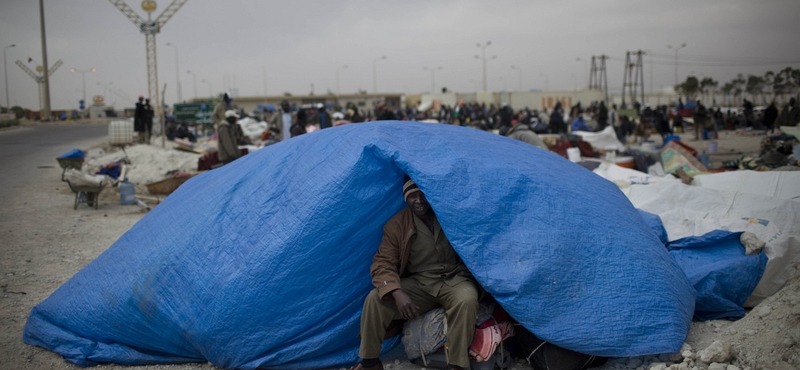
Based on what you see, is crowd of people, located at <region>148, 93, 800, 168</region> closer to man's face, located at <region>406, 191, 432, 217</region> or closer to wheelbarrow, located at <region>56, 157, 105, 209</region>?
wheelbarrow, located at <region>56, 157, 105, 209</region>

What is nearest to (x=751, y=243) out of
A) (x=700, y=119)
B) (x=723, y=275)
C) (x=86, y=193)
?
(x=723, y=275)

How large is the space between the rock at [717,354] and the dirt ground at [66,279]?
0.04m

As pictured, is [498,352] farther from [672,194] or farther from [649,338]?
[672,194]

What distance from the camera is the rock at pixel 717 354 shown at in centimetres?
298

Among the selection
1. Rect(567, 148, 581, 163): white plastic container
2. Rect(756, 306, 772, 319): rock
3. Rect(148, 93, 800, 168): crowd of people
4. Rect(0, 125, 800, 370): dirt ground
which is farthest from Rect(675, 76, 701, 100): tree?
Rect(756, 306, 772, 319): rock

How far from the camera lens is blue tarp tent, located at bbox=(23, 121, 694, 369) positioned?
310cm

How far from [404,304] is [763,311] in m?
2.07

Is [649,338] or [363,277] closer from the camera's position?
[649,338]

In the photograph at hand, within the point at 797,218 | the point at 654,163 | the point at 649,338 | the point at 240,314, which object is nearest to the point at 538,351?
the point at 649,338

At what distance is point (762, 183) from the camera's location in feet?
19.6

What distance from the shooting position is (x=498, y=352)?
334cm

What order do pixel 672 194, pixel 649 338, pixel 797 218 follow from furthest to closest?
pixel 672 194 → pixel 797 218 → pixel 649 338

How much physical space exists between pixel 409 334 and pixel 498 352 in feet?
1.69

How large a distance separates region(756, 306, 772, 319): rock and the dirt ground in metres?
0.01
